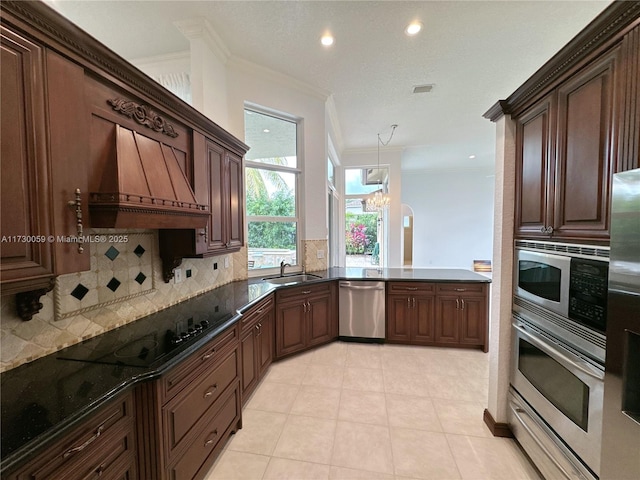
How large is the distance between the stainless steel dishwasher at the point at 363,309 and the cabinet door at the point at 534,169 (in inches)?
77.5

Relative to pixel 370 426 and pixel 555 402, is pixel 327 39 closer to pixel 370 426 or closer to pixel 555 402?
pixel 555 402

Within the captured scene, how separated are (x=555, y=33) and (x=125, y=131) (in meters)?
3.97

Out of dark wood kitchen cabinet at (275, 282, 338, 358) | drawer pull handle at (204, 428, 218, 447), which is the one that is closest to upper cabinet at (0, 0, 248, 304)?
drawer pull handle at (204, 428, 218, 447)

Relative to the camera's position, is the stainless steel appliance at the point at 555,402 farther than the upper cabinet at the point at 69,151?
Yes

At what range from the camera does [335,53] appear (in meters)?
2.96

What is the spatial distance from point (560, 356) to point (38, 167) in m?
2.66

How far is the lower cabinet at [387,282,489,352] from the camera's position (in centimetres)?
332

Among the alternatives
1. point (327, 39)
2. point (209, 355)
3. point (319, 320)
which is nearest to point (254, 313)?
point (209, 355)

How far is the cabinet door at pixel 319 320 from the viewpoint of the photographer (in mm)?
3287

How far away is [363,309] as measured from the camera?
11.6 ft

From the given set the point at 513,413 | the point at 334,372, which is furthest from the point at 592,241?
the point at 334,372

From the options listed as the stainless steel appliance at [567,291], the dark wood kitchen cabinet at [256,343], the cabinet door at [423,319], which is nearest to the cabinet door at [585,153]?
the stainless steel appliance at [567,291]

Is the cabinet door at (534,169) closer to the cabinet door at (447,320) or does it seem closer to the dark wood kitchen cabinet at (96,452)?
the cabinet door at (447,320)

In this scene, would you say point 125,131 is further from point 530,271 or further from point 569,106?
point 530,271
